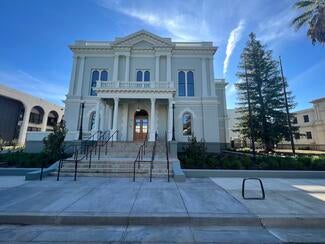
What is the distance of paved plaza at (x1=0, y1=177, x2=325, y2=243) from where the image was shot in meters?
3.39

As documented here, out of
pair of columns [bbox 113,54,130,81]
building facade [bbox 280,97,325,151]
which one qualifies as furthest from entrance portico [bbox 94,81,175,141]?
building facade [bbox 280,97,325,151]

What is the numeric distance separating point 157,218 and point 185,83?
1661 centimetres

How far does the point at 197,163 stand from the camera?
430 inches

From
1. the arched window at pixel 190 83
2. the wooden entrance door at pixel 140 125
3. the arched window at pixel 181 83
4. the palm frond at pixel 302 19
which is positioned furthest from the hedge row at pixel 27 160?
the palm frond at pixel 302 19

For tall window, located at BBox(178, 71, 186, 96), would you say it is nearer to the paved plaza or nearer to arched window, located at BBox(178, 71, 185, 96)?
arched window, located at BBox(178, 71, 185, 96)

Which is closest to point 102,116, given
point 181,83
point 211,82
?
point 181,83

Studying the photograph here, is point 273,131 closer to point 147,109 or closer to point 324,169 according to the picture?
point 324,169

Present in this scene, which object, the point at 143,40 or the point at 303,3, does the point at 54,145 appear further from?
the point at 303,3

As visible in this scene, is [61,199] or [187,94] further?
[187,94]

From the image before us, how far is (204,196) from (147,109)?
1297 cm

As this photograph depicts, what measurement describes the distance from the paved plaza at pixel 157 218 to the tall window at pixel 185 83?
14.3m

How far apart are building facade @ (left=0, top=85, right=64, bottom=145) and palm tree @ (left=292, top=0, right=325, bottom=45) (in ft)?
132

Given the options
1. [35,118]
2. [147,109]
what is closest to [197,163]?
[147,109]

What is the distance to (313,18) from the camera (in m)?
13.4
